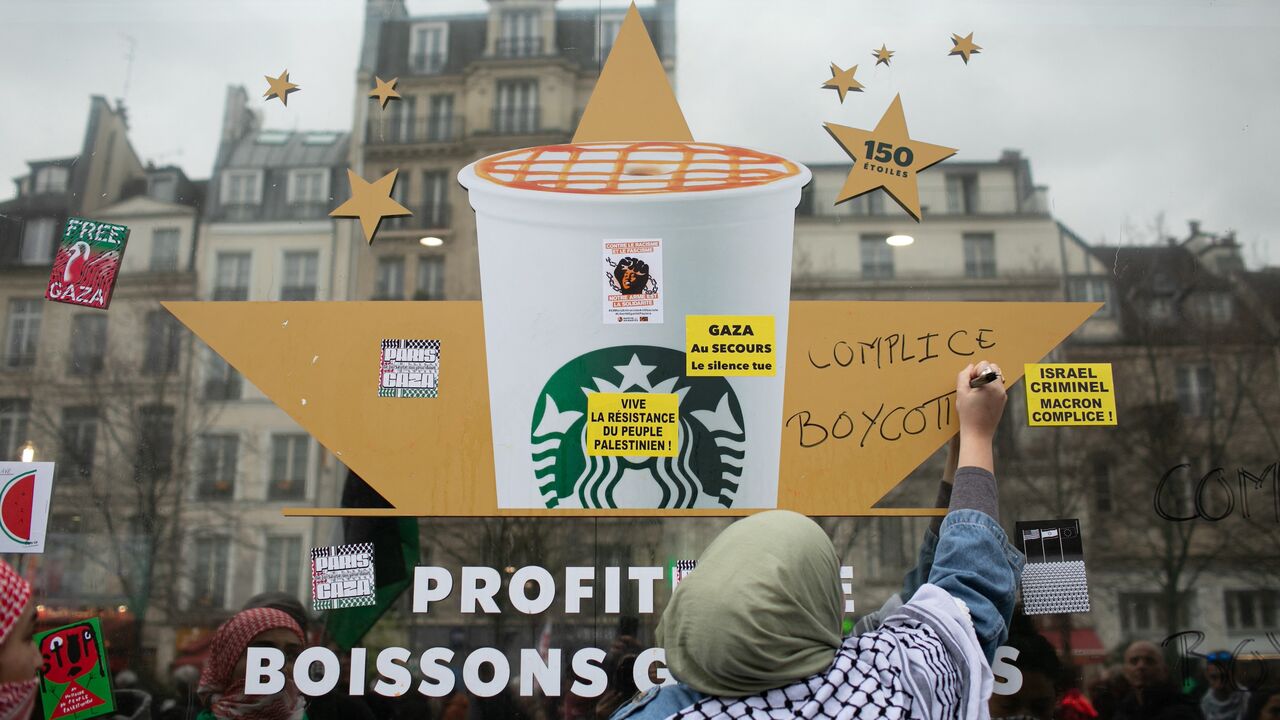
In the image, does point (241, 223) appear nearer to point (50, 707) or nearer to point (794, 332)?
point (50, 707)

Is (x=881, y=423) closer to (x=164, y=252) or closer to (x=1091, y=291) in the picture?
(x=1091, y=291)

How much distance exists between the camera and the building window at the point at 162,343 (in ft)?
9.27

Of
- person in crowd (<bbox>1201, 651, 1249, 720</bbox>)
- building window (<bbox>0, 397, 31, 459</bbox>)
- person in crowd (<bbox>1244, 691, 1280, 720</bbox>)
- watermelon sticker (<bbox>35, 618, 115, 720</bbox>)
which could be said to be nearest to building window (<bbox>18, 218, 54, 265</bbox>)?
building window (<bbox>0, 397, 31, 459</bbox>)

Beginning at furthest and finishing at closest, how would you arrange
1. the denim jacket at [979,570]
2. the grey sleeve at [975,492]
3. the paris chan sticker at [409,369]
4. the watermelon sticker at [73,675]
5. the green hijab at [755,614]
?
the paris chan sticker at [409,369], the watermelon sticker at [73,675], the grey sleeve at [975,492], the denim jacket at [979,570], the green hijab at [755,614]

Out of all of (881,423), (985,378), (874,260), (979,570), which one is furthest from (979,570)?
(874,260)

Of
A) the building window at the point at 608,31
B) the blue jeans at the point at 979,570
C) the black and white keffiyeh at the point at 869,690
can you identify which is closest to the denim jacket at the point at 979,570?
the blue jeans at the point at 979,570

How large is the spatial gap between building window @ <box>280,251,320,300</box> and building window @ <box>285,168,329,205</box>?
0.18 meters

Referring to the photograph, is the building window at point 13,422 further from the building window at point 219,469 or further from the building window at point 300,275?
the building window at point 300,275

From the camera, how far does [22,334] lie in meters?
2.88

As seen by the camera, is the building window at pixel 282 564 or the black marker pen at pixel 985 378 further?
the building window at pixel 282 564

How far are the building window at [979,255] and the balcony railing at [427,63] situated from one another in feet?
5.93

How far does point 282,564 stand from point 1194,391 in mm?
2915

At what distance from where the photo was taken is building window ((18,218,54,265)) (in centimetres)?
291

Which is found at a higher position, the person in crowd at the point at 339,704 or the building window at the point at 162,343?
the building window at the point at 162,343
